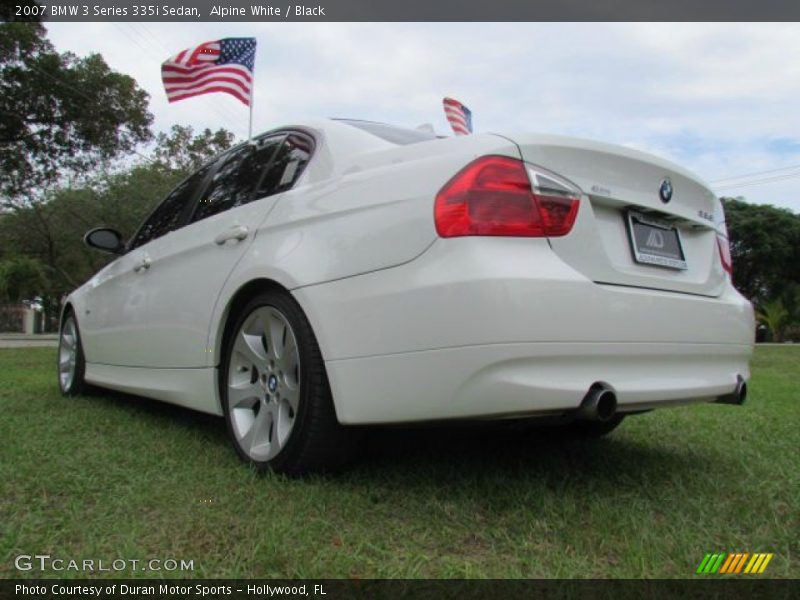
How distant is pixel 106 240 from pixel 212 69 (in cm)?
652

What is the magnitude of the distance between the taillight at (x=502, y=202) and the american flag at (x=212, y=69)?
866cm

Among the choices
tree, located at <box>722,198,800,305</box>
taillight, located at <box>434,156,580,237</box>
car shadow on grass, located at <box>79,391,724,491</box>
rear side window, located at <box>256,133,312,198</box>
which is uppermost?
rear side window, located at <box>256,133,312,198</box>

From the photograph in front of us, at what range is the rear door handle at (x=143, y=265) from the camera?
3.93 m

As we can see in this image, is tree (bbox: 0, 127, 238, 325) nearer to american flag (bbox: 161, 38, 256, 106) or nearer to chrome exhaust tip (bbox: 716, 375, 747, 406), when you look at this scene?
american flag (bbox: 161, 38, 256, 106)

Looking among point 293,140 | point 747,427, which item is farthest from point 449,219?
point 747,427

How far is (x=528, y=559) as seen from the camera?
194 cm

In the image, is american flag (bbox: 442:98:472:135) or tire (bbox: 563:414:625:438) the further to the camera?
american flag (bbox: 442:98:472:135)

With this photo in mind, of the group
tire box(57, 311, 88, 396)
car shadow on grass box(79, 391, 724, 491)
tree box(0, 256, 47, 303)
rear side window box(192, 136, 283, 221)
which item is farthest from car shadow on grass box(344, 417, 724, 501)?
tree box(0, 256, 47, 303)

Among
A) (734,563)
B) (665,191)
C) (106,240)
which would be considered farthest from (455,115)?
(734,563)

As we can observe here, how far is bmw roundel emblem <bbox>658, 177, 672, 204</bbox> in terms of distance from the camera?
2611 millimetres

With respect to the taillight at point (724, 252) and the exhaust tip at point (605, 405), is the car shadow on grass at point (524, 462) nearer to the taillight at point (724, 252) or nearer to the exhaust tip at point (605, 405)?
the exhaust tip at point (605, 405)

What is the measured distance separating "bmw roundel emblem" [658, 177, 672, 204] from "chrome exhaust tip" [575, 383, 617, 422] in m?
0.91

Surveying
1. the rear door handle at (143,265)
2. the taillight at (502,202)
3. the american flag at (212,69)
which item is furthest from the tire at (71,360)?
the american flag at (212,69)

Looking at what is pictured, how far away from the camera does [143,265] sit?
397cm
